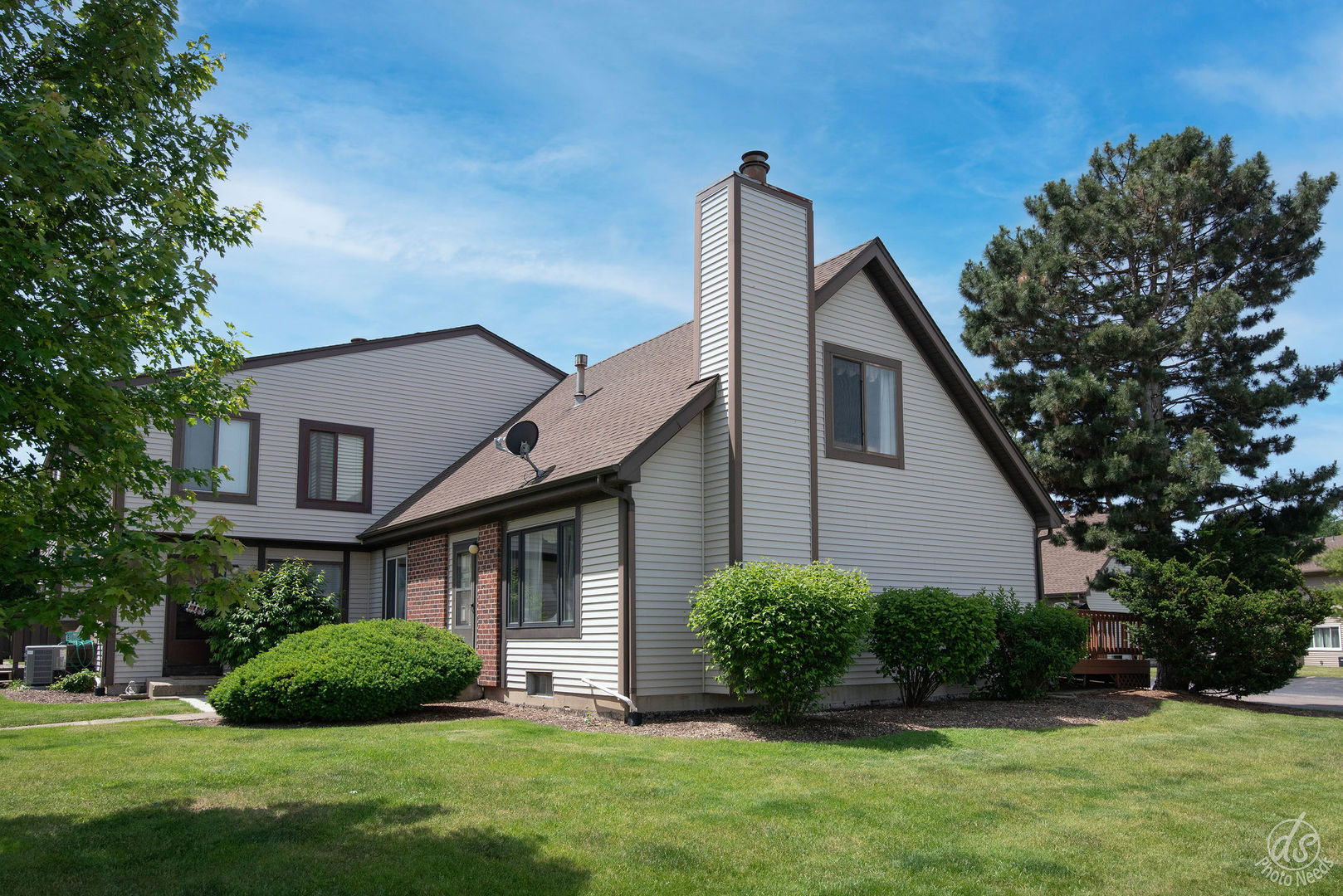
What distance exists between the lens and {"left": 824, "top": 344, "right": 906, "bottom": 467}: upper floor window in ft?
46.8

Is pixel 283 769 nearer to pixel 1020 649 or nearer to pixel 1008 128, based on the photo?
pixel 1020 649

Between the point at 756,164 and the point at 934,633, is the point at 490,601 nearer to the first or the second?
the point at 934,633

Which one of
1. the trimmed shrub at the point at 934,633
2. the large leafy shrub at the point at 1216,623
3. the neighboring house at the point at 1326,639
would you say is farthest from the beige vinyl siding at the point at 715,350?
the neighboring house at the point at 1326,639

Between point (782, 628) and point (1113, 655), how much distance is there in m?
10.3

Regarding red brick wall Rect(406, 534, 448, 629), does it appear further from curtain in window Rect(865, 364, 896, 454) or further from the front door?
curtain in window Rect(865, 364, 896, 454)

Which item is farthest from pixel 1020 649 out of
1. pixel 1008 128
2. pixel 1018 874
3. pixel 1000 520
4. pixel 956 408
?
pixel 1018 874

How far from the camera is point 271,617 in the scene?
15562mm

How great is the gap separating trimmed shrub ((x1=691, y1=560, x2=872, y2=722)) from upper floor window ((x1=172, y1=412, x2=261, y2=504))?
10928 millimetres

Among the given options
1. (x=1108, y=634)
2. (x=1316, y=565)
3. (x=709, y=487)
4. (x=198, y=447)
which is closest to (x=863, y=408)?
(x=709, y=487)

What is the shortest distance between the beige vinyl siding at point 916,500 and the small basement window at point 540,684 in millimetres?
4278

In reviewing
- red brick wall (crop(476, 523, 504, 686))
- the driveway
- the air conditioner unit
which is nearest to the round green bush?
red brick wall (crop(476, 523, 504, 686))

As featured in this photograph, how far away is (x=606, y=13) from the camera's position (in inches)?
431

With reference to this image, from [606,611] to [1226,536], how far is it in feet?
37.9

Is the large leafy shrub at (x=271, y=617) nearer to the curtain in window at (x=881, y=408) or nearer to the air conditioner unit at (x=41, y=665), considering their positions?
the air conditioner unit at (x=41, y=665)
